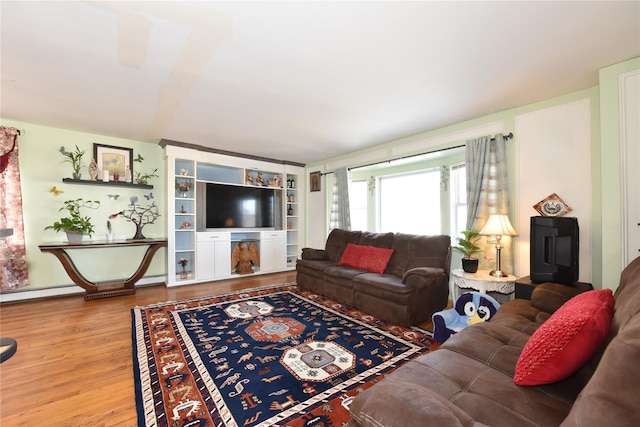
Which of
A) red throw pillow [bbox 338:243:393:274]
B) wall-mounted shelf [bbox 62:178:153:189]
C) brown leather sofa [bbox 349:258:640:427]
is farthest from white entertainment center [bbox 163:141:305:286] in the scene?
brown leather sofa [bbox 349:258:640:427]

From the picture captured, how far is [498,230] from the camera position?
9.48 feet

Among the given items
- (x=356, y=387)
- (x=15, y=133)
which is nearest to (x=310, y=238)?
(x=356, y=387)

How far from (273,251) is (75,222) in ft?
10.4

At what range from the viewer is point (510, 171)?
3191 mm

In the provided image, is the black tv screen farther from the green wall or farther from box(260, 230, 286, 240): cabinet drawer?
the green wall

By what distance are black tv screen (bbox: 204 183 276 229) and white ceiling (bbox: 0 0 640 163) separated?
1810mm

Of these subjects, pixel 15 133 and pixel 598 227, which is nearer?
pixel 598 227

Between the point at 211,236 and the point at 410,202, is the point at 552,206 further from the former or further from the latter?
the point at 211,236

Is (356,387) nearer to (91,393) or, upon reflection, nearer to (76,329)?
(91,393)

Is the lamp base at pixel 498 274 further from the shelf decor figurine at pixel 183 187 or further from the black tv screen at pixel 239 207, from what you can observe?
the shelf decor figurine at pixel 183 187

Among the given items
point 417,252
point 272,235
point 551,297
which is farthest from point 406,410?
point 272,235

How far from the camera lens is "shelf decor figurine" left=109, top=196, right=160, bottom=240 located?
14.6 feet

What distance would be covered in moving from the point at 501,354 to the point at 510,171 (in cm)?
251

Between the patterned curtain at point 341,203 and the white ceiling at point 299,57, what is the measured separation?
179 centimetres
